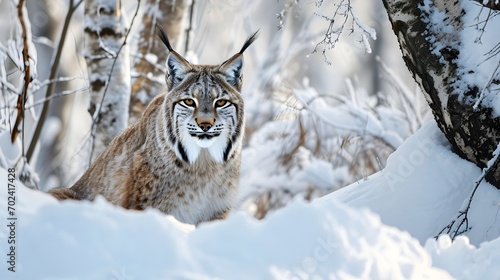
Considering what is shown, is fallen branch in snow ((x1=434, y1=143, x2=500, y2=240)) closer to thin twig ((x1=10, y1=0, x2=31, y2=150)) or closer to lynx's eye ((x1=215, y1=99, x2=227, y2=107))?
lynx's eye ((x1=215, y1=99, x2=227, y2=107))

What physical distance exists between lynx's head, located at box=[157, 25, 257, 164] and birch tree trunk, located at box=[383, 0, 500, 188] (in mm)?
970

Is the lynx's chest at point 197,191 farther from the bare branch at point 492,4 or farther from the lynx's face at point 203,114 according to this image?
the bare branch at point 492,4

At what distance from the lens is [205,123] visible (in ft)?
16.0

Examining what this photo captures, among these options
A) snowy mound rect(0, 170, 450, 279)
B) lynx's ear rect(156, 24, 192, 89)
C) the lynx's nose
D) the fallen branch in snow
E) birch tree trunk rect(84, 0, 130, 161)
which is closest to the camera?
snowy mound rect(0, 170, 450, 279)

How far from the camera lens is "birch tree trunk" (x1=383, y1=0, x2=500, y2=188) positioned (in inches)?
173

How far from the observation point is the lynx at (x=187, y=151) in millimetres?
4918

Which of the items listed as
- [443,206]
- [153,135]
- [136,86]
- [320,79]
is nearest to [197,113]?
[153,135]

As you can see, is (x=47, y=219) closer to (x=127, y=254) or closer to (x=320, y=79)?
(x=127, y=254)

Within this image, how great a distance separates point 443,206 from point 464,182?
0.18 meters

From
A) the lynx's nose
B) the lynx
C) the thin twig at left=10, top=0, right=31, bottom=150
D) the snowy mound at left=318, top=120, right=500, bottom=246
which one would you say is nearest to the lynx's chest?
the lynx

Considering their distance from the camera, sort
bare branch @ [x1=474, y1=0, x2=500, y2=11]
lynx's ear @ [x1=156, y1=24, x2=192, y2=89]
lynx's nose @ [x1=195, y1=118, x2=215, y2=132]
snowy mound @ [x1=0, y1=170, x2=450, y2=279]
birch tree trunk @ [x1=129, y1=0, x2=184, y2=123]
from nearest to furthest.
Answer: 1. snowy mound @ [x1=0, y1=170, x2=450, y2=279]
2. bare branch @ [x1=474, y1=0, x2=500, y2=11]
3. lynx's nose @ [x1=195, y1=118, x2=215, y2=132]
4. lynx's ear @ [x1=156, y1=24, x2=192, y2=89]
5. birch tree trunk @ [x1=129, y1=0, x2=184, y2=123]

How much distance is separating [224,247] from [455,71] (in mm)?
2048

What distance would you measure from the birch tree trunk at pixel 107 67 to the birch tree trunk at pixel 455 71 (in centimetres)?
268

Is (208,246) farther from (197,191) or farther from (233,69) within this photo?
(233,69)
